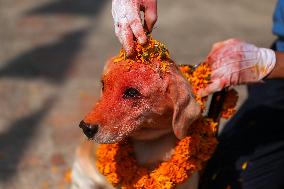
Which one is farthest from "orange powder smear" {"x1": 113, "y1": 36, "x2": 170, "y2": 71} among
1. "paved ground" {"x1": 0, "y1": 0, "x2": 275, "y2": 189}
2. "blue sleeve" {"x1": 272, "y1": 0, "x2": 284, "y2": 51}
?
"paved ground" {"x1": 0, "y1": 0, "x2": 275, "y2": 189}

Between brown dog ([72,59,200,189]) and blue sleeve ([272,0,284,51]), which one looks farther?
blue sleeve ([272,0,284,51])

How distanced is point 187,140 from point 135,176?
0.81 feet

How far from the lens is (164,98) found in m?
1.94

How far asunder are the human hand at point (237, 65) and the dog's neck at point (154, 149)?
0.22 metres

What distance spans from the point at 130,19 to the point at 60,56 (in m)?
2.71

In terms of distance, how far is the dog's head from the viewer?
6.05 feet

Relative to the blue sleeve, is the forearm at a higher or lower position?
lower

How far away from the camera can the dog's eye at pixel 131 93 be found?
1.88 metres

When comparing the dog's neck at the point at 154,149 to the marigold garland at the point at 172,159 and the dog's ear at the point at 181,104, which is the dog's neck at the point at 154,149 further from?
the dog's ear at the point at 181,104

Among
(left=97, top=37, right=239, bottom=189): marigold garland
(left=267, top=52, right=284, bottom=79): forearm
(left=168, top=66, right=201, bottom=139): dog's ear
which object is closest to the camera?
(left=168, top=66, right=201, bottom=139): dog's ear

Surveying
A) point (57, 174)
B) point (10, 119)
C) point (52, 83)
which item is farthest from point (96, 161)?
point (52, 83)

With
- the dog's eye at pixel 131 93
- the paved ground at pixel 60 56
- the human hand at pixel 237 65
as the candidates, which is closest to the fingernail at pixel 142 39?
the dog's eye at pixel 131 93

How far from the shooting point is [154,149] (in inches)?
85.7

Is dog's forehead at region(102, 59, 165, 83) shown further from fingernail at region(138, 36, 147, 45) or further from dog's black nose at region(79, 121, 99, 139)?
dog's black nose at region(79, 121, 99, 139)
